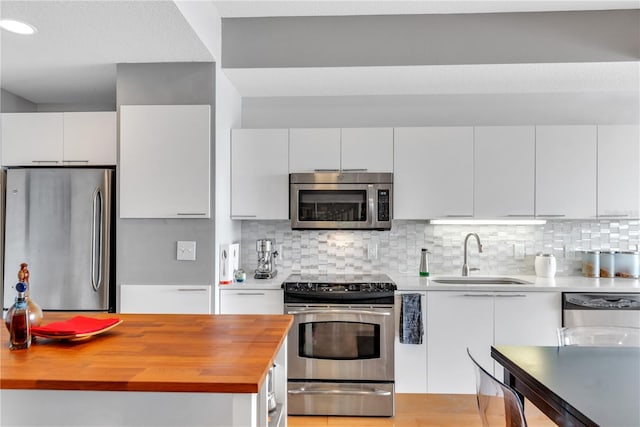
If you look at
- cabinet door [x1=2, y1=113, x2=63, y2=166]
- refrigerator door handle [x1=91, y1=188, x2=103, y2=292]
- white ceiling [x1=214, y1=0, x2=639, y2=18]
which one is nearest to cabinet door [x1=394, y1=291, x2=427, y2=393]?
white ceiling [x1=214, y1=0, x2=639, y2=18]

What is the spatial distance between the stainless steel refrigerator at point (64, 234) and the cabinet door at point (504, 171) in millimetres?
2689

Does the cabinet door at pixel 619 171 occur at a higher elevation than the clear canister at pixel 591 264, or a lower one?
higher

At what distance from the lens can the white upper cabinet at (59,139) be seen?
305 centimetres

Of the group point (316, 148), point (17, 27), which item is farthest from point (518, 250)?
point (17, 27)

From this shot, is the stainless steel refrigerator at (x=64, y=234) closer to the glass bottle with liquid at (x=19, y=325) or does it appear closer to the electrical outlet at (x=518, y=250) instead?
the glass bottle with liquid at (x=19, y=325)

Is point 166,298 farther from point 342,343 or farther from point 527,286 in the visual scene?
point 527,286

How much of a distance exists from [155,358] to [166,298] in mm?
1679

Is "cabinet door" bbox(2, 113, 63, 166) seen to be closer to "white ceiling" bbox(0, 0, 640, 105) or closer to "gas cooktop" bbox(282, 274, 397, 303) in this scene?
"white ceiling" bbox(0, 0, 640, 105)

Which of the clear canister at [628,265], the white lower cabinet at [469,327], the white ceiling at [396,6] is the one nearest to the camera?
the white ceiling at [396,6]

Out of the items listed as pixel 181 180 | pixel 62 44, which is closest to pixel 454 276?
pixel 181 180

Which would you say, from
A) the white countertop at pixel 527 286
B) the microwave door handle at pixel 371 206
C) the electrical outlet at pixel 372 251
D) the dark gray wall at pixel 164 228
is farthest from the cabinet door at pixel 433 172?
the dark gray wall at pixel 164 228

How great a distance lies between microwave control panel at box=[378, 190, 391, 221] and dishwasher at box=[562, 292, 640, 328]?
1366mm

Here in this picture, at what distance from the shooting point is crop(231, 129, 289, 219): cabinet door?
11.0ft

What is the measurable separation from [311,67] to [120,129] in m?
1.38
